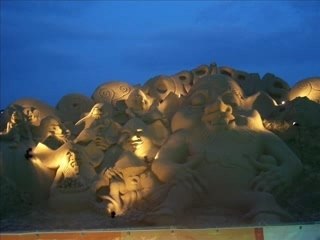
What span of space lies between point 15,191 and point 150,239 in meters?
2.59

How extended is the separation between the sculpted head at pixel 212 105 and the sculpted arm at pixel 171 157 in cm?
24

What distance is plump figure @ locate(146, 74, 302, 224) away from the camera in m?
5.51

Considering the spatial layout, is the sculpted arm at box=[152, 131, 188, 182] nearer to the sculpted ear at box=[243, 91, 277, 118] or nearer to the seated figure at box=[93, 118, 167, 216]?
the seated figure at box=[93, 118, 167, 216]

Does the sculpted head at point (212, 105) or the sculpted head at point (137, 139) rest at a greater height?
the sculpted head at point (212, 105)

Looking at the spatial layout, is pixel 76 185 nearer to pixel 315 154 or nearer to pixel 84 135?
pixel 84 135

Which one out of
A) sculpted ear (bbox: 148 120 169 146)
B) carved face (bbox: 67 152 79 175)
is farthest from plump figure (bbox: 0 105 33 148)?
sculpted ear (bbox: 148 120 169 146)

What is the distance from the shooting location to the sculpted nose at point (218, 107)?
5.79 meters

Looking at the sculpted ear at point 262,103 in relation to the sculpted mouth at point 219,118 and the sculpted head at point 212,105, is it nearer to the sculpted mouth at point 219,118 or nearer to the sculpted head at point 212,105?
the sculpted head at point 212,105

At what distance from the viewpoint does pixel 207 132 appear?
591 cm

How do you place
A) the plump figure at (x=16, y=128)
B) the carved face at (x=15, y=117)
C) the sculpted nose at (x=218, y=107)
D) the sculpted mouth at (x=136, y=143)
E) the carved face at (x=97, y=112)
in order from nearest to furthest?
the sculpted nose at (x=218, y=107) < the sculpted mouth at (x=136, y=143) < the plump figure at (x=16, y=128) < the carved face at (x=15, y=117) < the carved face at (x=97, y=112)

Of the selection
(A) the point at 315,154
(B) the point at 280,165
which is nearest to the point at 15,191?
(B) the point at 280,165

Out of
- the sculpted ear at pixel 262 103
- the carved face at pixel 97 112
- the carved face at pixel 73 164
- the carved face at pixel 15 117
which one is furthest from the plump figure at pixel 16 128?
the sculpted ear at pixel 262 103

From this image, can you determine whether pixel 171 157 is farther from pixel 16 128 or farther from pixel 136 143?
pixel 16 128

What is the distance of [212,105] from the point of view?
19.1 feet
